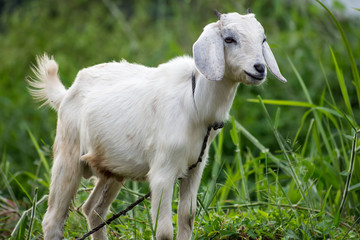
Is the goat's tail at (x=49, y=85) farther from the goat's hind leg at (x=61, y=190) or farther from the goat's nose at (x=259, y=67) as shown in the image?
the goat's nose at (x=259, y=67)

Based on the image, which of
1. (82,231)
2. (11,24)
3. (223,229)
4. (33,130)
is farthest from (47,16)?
(223,229)

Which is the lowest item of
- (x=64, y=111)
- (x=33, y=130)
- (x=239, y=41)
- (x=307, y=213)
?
→ (x=33, y=130)

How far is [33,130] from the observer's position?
825 centimetres

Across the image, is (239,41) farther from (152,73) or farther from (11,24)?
(11,24)

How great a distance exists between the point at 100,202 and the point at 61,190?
0.36 meters

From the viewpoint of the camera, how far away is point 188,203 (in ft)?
12.6

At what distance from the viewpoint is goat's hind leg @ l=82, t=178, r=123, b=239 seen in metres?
4.31

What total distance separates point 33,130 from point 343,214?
4.87 meters

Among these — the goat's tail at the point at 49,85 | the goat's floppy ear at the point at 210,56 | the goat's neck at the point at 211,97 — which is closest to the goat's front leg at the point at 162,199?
the goat's neck at the point at 211,97

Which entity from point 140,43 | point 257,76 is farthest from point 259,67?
point 140,43

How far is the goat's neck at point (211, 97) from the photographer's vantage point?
3.60 m

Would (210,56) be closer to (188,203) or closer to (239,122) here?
(188,203)

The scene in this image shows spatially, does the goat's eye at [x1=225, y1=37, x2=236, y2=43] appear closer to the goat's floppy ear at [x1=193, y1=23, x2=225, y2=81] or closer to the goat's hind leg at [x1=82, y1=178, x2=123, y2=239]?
the goat's floppy ear at [x1=193, y1=23, x2=225, y2=81]

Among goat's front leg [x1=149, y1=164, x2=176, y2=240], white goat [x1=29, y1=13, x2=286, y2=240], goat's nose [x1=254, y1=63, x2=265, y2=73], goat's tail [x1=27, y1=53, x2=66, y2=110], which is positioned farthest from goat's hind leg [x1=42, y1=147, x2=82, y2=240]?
goat's nose [x1=254, y1=63, x2=265, y2=73]
